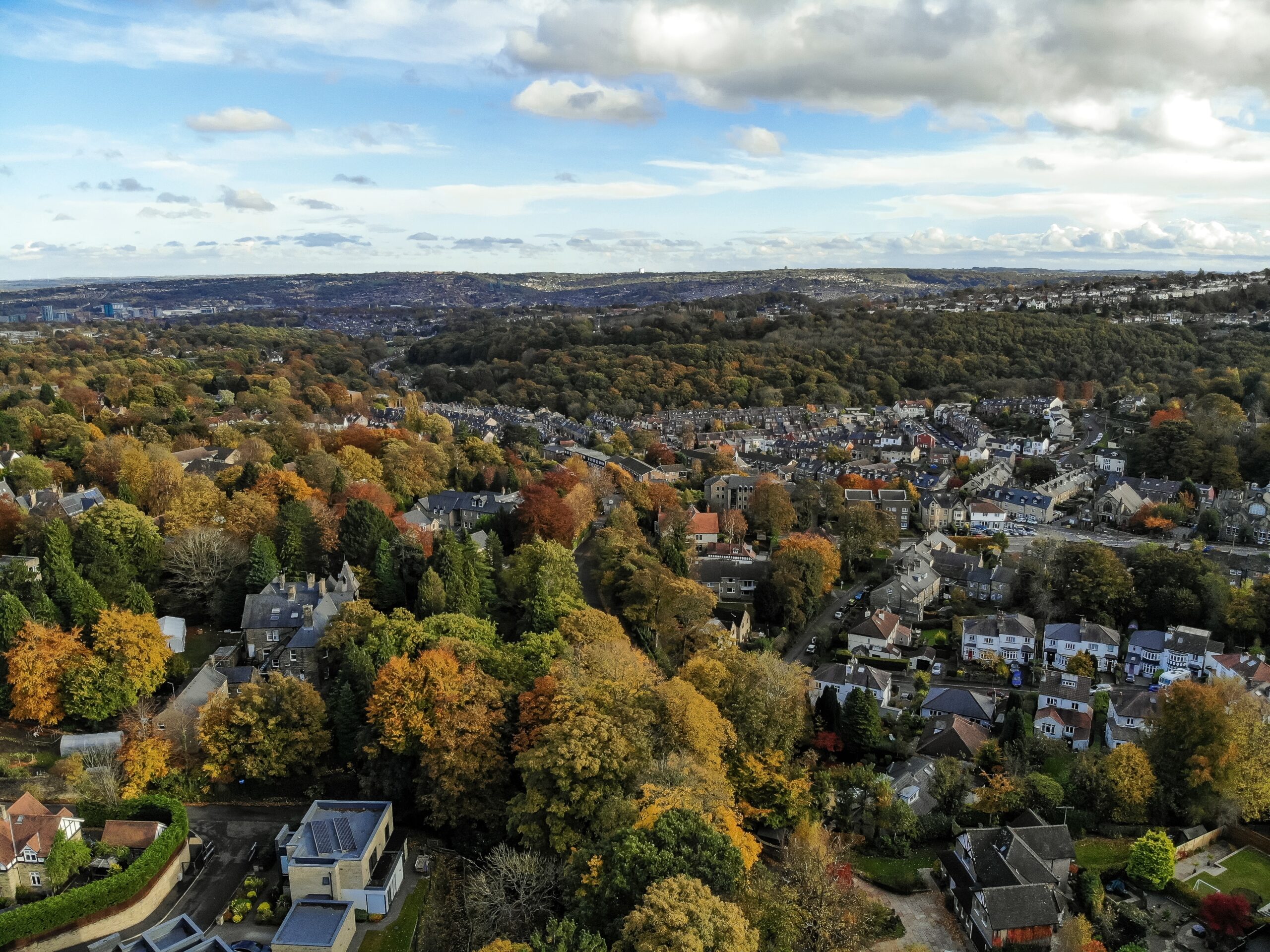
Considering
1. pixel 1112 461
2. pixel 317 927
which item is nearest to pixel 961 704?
pixel 317 927

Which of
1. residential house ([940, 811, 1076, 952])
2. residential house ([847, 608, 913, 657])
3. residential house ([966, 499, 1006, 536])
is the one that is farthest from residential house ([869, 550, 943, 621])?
residential house ([940, 811, 1076, 952])

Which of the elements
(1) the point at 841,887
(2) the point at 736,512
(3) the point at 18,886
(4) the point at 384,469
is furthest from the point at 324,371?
(1) the point at 841,887

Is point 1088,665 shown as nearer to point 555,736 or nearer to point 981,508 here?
point 981,508

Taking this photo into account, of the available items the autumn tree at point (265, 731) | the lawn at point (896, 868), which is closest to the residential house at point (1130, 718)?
the lawn at point (896, 868)

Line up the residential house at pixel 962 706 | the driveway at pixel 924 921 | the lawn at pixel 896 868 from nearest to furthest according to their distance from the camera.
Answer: the driveway at pixel 924 921 < the lawn at pixel 896 868 < the residential house at pixel 962 706

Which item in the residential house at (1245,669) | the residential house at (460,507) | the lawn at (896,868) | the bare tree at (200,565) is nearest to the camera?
the lawn at (896,868)

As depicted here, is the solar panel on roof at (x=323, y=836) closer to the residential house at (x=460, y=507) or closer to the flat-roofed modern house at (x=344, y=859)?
the flat-roofed modern house at (x=344, y=859)
